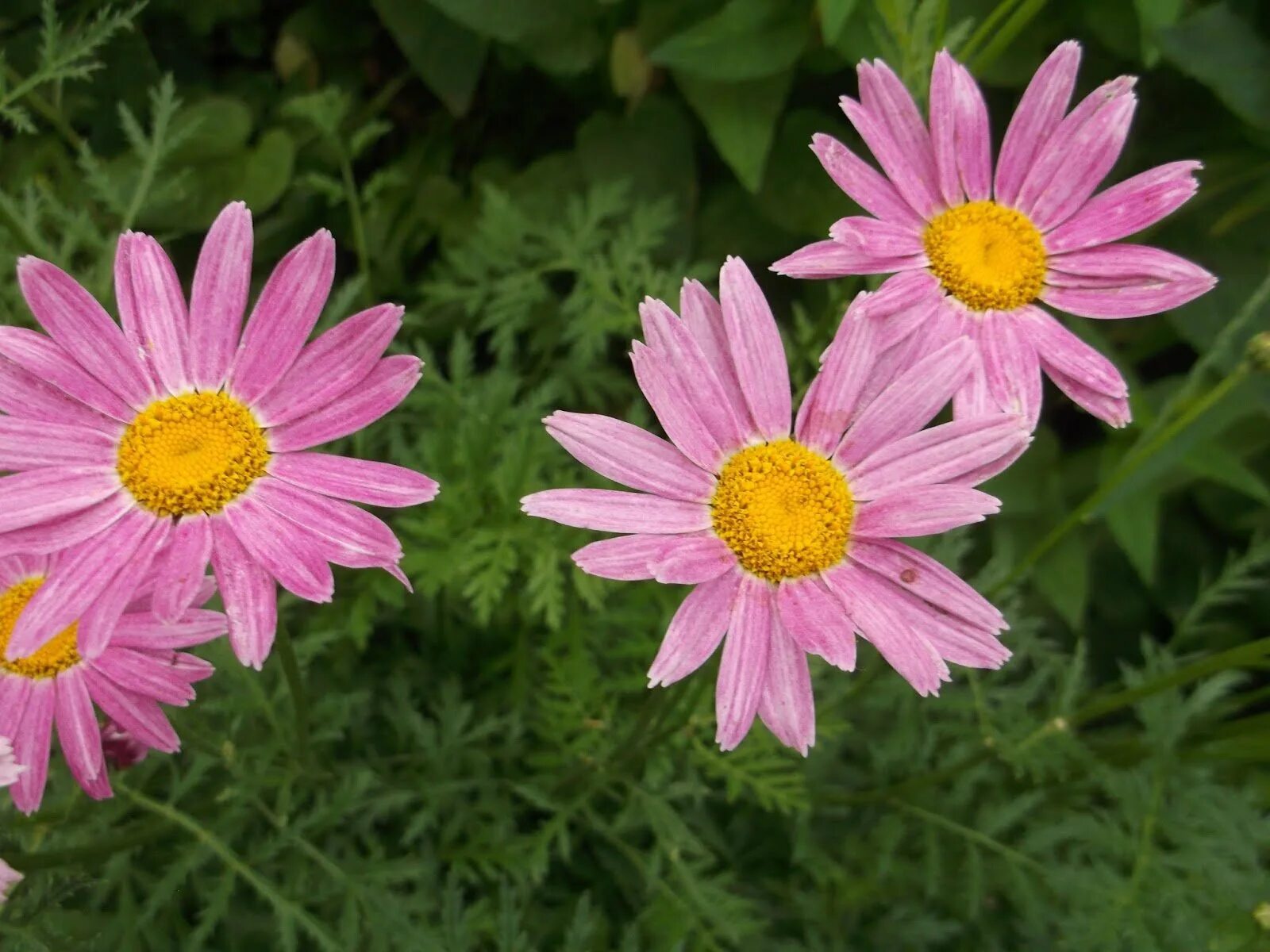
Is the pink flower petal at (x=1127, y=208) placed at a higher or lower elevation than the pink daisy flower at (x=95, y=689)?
higher

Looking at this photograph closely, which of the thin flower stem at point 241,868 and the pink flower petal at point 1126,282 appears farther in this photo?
the thin flower stem at point 241,868

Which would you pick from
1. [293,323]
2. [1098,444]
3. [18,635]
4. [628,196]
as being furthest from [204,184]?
[1098,444]

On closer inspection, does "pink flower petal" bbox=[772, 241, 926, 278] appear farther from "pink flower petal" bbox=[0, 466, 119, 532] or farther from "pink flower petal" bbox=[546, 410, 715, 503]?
"pink flower petal" bbox=[0, 466, 119, 532]

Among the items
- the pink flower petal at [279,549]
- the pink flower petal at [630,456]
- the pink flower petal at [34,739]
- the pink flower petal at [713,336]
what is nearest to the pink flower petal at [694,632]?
the pink flower petal at [630,456]

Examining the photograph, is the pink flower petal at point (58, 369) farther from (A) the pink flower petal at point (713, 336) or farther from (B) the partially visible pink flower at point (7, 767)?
(A) the pink flower petal at point (713, 336)

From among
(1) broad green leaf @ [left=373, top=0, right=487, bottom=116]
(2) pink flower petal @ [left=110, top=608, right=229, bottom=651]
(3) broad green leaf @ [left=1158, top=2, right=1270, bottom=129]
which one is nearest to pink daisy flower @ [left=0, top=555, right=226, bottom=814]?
(2) pink flower petal @ [left=110, top=608, right=229, bottom=651]

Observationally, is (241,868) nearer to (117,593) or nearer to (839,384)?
(117,593)

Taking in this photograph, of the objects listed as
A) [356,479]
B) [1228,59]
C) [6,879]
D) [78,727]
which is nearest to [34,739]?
[78,727]

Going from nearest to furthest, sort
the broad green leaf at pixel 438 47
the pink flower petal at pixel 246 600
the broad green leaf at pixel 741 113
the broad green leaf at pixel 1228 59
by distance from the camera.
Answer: the pink flower petal at pixel 246 600, the broad green leaf at pixel 1228 59, the broad green leaf at pixel 741 113, the broad green leaf at pixel 438 47
